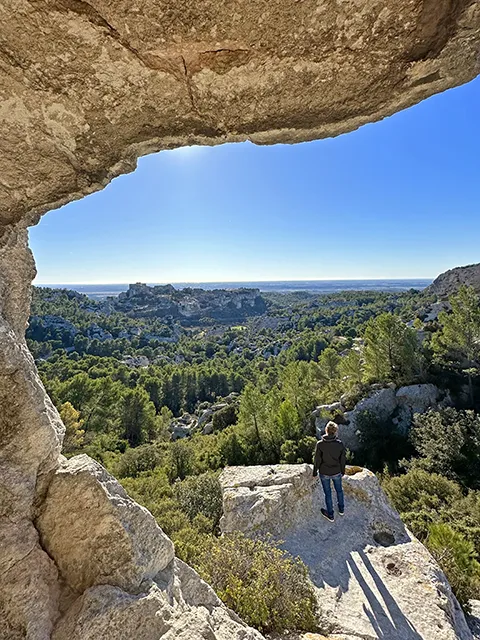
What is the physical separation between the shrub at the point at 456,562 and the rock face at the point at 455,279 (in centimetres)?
7972

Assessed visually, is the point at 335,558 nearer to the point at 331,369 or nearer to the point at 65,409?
the point at 65,409

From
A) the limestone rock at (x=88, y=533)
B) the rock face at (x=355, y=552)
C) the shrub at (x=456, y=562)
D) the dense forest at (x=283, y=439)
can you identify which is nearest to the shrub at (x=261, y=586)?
the dense forest at (x=283, y=439)

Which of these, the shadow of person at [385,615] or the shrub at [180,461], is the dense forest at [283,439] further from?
the shadow of person at [385,615]

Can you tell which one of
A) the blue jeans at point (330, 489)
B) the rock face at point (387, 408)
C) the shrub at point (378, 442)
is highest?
the blue jeans at point (330, 489)

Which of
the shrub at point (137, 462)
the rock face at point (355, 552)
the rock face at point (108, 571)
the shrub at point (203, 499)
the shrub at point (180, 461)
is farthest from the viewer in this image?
the shrub at point (180, 461)

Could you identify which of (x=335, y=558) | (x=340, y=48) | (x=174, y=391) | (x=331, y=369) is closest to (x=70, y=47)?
(x=340, y=48)

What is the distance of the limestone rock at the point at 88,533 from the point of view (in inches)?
135

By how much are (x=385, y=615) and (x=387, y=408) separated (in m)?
25.1

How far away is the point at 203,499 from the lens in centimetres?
1401

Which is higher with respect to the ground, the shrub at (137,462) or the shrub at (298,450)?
the shrub at (298,450)

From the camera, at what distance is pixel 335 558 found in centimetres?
765

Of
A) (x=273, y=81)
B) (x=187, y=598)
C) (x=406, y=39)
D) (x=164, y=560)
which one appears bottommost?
(x=187, y=598)

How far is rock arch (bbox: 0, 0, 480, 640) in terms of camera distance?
2367 mm

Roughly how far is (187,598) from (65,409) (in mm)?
28546
